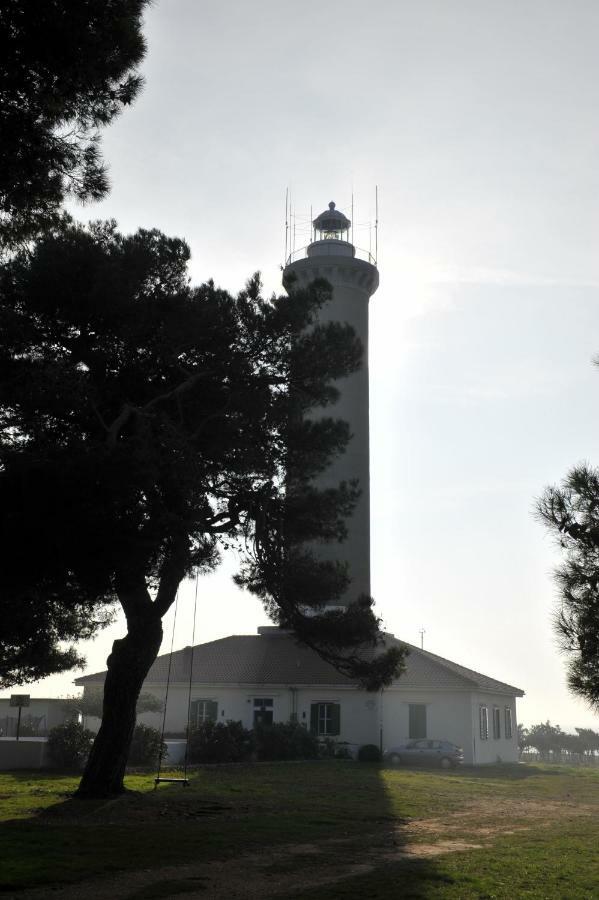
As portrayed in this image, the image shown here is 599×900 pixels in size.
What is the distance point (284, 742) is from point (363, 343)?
18498 mm

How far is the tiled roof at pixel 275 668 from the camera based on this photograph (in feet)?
127

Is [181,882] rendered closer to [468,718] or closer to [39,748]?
[39,748]

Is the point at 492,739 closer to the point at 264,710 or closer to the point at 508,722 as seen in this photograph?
the point at 508,722

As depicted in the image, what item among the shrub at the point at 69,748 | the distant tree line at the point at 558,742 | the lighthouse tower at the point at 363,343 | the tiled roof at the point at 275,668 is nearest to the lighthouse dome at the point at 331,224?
the lighthouse tower at the point at 363,343

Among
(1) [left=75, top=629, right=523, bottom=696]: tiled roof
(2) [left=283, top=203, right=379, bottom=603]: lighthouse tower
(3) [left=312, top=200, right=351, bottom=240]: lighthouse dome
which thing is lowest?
(1) [left=75, top=629, right=523, bottom=696]: tiled roof

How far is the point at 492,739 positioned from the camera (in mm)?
40531

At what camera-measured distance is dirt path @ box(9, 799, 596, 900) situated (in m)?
9.86

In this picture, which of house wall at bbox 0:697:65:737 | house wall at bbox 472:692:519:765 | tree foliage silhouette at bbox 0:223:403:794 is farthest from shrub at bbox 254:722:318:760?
tree foliage silhouette at bbox 0:223:403:794

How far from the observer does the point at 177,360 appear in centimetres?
1883

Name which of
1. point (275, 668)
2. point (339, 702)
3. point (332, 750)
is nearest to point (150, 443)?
point (332, 750)

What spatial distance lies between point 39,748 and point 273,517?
1279 centimetres

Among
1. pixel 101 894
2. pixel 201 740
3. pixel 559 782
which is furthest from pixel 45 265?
pixel 559 782

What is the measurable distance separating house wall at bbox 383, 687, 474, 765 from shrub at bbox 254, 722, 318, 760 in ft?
14.6

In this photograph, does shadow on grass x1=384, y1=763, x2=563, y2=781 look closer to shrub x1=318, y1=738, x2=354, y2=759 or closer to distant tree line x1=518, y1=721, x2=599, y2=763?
shrub x1=318, y1=738, x2=354, y2=759
